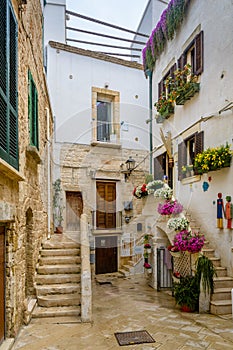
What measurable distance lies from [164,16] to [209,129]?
4310 mm

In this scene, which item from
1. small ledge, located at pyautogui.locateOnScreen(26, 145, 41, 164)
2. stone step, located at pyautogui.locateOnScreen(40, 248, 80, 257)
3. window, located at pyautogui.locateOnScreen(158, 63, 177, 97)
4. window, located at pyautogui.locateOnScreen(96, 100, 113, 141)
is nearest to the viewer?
small ledge, located at pyautogui.locateOnScreen(26, 145, 41, 164)

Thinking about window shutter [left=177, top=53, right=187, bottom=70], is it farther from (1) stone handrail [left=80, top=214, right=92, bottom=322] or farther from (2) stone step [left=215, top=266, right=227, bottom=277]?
(1) stone handrail [left=80, top=214, right=92, bottom=322]

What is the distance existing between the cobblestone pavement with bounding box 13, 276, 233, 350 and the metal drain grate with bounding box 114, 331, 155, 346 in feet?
0.28

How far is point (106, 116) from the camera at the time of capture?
12.9m

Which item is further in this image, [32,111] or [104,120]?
[104,120]

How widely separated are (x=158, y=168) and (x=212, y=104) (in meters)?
4.05

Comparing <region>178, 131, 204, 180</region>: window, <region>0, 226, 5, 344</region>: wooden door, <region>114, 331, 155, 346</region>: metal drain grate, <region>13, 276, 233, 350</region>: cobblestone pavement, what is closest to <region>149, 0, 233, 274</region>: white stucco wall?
<region>178, 131, 204, 180</region>: window

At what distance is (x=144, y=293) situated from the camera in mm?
8164

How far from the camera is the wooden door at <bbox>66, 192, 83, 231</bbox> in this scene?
1180 cm

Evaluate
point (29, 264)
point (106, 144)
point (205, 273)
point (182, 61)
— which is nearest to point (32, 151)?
point (29, 264)

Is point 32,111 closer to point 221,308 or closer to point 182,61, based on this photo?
point 182,61

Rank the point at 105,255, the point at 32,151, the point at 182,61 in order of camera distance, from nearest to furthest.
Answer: the point at 32,151, the point at 182,61, the point at 105,255

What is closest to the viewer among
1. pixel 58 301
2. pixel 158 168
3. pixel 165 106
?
pixel 58 301

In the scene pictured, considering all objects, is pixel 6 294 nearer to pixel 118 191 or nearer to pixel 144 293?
pixel 144 293
